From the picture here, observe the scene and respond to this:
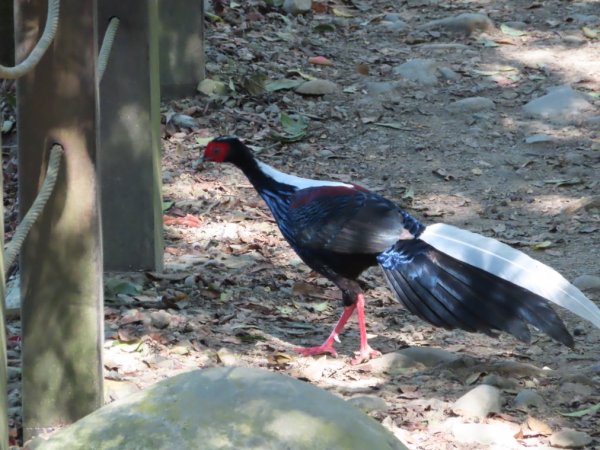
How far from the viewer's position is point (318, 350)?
477 centimetres

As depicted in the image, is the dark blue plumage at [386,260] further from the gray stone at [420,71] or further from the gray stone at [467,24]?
the gray stone at [467,24]

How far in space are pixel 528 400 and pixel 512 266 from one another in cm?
57

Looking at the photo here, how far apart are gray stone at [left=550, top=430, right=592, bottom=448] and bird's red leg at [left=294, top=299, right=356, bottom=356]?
121cm

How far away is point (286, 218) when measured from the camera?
509cm

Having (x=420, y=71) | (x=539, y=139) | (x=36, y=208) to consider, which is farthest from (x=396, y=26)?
(x=36, y=208)

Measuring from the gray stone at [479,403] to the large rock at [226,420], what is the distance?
65.4 inches

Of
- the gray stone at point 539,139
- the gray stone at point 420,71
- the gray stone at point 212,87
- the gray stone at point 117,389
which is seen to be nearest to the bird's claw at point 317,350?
the gray stone at point 117,389

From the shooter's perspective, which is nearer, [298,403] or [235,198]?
[298,403]

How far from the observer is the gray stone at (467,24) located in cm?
900

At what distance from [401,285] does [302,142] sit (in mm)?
2805

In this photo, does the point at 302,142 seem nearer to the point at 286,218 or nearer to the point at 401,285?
the point at 286,218

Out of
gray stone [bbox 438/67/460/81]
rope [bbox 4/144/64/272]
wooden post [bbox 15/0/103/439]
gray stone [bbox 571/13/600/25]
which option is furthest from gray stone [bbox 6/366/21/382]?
gray stone [bbox 571/13/600/25]

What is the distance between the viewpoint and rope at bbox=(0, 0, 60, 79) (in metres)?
2.77

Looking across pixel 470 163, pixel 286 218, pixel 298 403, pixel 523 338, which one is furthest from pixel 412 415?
pixel 470 163
